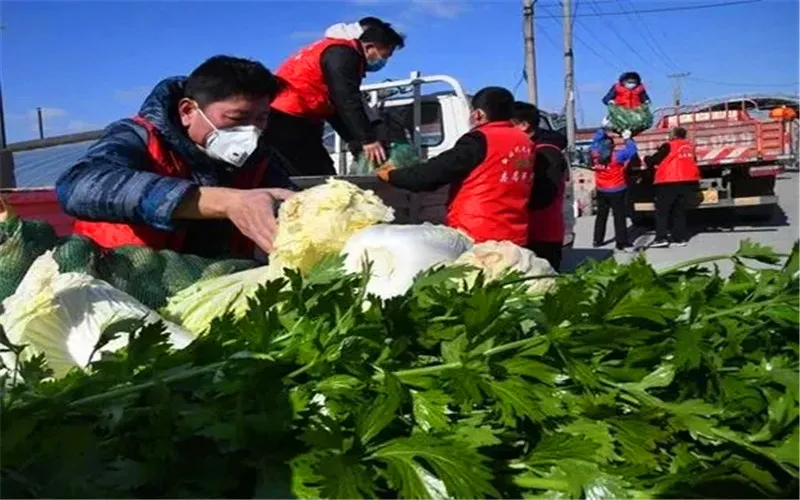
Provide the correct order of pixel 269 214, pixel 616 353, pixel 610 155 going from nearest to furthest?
pixel 616 353 → pixel 269 214 → pixel 610 155

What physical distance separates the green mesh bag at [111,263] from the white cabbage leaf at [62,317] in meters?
0.24

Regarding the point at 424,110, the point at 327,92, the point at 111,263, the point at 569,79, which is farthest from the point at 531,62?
the point at 111,263

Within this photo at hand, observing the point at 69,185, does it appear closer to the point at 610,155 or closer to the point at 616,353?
the point at 616,353

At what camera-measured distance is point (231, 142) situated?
8.92 feet

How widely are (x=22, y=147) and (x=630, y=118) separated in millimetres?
8899

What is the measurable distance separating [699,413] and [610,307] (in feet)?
0.80

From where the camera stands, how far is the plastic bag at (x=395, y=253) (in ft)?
6.24

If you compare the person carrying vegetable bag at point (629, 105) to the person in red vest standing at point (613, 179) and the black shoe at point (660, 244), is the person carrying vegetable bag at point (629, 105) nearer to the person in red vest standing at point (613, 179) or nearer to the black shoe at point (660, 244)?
the person in red vest standing at point (613, 179)

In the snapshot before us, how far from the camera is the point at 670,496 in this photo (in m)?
1.32

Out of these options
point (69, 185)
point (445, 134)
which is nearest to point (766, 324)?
point (69, 185)

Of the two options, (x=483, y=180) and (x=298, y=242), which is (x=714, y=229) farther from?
(x=298, y=242)

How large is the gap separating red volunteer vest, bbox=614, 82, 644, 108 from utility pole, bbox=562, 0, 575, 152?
460 cm

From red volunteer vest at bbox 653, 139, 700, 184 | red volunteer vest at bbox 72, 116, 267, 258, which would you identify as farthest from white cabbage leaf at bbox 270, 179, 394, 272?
red volunteer vest at bbox 653, 139, 700, 184

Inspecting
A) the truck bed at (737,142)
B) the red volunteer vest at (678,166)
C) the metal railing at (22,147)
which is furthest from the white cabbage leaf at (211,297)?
the truck bed at (737,142)
